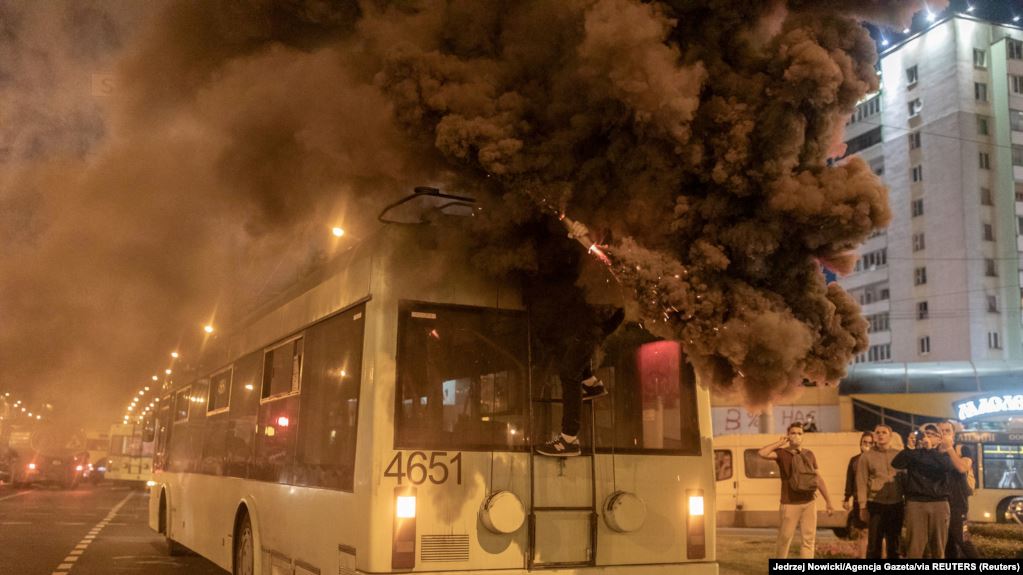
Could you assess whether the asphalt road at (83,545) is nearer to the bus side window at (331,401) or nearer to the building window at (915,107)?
the bus side window at (331,401)

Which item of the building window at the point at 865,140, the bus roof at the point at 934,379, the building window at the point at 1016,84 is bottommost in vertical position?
the bus roof at the point at 934,379

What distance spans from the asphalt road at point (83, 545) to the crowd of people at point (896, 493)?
739 centimetres

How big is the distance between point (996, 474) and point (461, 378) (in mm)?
13664

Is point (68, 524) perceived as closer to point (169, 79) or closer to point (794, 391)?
point (169, 79)

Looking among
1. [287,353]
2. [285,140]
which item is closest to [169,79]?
[285,140]

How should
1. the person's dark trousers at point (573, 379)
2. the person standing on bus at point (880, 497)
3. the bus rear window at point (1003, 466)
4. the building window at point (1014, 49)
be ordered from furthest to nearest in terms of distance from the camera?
1. the building window at point (1014, 49)
2. the bus rear window at point (1003, 466)
3. the person standing on bus at point (880, 497)
4. the person's dark trousers at point (573, 379)

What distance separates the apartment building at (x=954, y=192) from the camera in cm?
4872

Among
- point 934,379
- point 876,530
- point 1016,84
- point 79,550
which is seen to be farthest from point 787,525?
point 1016,84

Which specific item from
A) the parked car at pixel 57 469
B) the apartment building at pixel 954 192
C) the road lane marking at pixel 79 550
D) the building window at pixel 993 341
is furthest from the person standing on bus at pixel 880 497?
the building window at pixel 993 341

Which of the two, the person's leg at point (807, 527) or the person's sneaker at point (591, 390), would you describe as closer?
the person's sneaker at point (591, 390)

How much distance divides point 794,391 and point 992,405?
22.1 meters

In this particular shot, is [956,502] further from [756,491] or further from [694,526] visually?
[756,491]

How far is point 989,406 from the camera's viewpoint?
23.9 m

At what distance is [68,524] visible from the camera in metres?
17.6
